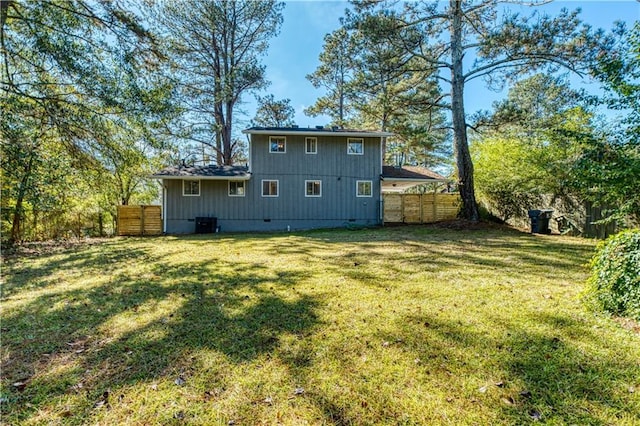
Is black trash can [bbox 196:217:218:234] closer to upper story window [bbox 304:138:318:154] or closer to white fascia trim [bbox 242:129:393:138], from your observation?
white fascia trim [bbox 242:129:393:138]

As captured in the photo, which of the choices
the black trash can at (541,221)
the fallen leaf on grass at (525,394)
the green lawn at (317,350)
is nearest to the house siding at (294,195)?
the black trash can at (541,221)

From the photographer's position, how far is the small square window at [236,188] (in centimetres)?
1446

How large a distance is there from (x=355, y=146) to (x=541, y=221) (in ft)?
28.2

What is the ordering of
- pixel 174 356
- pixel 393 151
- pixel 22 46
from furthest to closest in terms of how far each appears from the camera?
pixel 393 151 → pixel 22 46 → pixel 174 356

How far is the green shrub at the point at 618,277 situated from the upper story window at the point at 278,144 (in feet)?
42.4

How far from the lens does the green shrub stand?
3070 mm

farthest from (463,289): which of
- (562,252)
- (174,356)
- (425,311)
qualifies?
(562,252)

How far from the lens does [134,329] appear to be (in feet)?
10.5

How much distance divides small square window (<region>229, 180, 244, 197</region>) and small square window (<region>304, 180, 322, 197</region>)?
3.20m

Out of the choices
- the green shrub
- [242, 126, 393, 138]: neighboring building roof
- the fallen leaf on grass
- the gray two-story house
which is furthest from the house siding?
the fallen leaf on grass

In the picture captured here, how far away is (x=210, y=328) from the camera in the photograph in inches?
125

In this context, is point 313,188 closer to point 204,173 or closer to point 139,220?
point 204,173

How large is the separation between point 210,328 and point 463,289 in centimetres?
349

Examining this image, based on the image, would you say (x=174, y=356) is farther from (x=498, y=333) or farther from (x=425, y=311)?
(x=498, y=333)
